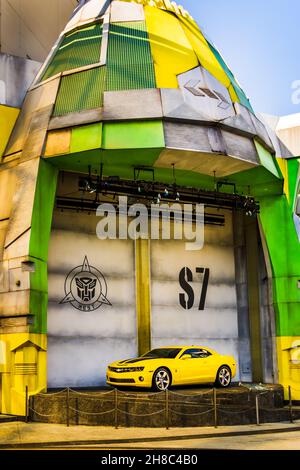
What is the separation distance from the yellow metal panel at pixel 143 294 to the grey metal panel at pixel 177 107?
242 inches

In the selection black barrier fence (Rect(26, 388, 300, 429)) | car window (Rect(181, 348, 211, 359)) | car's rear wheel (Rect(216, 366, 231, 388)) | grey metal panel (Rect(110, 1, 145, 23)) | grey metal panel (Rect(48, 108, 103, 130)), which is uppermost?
grey metal panel (Rect(110, 1, 145, 23))

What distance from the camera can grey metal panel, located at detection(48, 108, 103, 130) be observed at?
18.6m

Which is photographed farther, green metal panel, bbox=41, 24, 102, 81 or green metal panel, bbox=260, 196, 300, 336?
green metal panel, bbox=260, 196, 300, 336

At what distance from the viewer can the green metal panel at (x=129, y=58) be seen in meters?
19.1

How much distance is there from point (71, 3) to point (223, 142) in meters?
11.9

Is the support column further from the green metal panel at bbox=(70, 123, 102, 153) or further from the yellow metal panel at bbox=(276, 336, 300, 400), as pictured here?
the green metal panel at bbox=(70, 123, 102, 153)

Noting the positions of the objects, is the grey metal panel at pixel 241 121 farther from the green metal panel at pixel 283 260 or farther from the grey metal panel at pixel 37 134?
the grey metal panel at pixel 37 134

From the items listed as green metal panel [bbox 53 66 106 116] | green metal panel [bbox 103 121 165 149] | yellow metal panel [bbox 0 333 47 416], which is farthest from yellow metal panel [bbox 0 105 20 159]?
yellow metal panel [bbox 0 333 47 416]

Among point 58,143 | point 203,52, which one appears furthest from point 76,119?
point 203,52

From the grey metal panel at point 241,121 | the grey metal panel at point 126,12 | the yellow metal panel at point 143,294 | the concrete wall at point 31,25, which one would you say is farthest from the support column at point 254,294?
the concrete wall at point 31,25

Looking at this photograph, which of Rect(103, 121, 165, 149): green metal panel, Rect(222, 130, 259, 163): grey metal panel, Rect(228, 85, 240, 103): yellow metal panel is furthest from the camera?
Rect(228, 85, 240, 103): yellow metal panel

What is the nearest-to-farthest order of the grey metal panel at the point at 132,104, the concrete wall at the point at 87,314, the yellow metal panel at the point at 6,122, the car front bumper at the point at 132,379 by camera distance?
the car front bumper at the point at 132,379 → the grey metal panel at the point at 132,104 → the yellow metal panel at the point at 6,122 → the concrete wall at the point at 87,314

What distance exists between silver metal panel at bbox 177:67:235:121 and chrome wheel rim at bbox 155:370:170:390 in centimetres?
713

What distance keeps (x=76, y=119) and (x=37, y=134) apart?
1.28 metres
